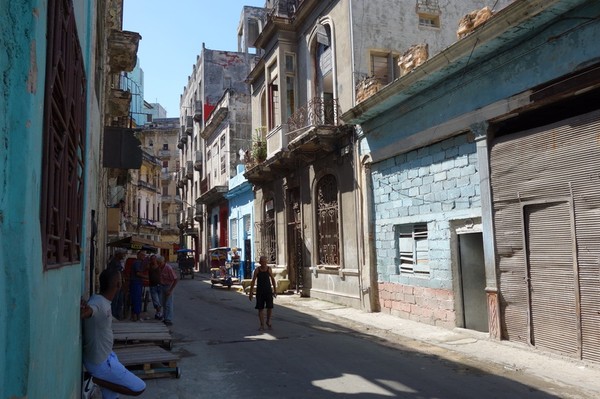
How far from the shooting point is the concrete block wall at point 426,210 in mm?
10656

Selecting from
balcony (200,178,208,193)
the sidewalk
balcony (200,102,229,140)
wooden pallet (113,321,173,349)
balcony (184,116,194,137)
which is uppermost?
balcony (184,116,194,137)

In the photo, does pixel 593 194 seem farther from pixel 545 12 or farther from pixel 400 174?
pixel 400 174

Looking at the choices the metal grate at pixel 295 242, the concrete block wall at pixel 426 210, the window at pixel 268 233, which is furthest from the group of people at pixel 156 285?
the window at pixel 268 233

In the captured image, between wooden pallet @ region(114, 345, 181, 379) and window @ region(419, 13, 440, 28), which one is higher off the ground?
window @ region(419, 13, 440, 28)

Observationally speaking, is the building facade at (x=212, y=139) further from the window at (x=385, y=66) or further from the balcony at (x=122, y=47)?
the window at (x=385, y=66)

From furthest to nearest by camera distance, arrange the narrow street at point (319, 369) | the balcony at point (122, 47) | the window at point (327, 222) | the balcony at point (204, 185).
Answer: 1. the balcony at point (204, 185)
2. the window at point (327, 222)
3. the balcony at point (122, 47)
4. the narrow street at point (319, 369)

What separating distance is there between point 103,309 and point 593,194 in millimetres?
7058

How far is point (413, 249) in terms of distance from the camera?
12.5 metres

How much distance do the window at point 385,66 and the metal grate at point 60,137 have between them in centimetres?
1247

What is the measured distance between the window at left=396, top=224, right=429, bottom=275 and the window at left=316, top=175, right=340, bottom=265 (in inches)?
140

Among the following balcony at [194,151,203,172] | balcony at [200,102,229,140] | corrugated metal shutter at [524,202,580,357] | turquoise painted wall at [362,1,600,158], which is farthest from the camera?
balcony at [194,151,203,172]

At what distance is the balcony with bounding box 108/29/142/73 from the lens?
14.5m

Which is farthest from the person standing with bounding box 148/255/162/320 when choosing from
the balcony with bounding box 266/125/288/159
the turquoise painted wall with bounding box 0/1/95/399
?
the turquoise painted wall with bounding box 0/1/95/399

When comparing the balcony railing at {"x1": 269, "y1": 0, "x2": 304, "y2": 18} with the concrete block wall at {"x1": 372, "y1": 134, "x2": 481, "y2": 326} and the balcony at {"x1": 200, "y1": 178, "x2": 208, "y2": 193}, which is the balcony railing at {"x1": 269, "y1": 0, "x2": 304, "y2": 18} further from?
the balcony at {"x1": 200, "y1": 178, "x2": 208, "y2": 193}
